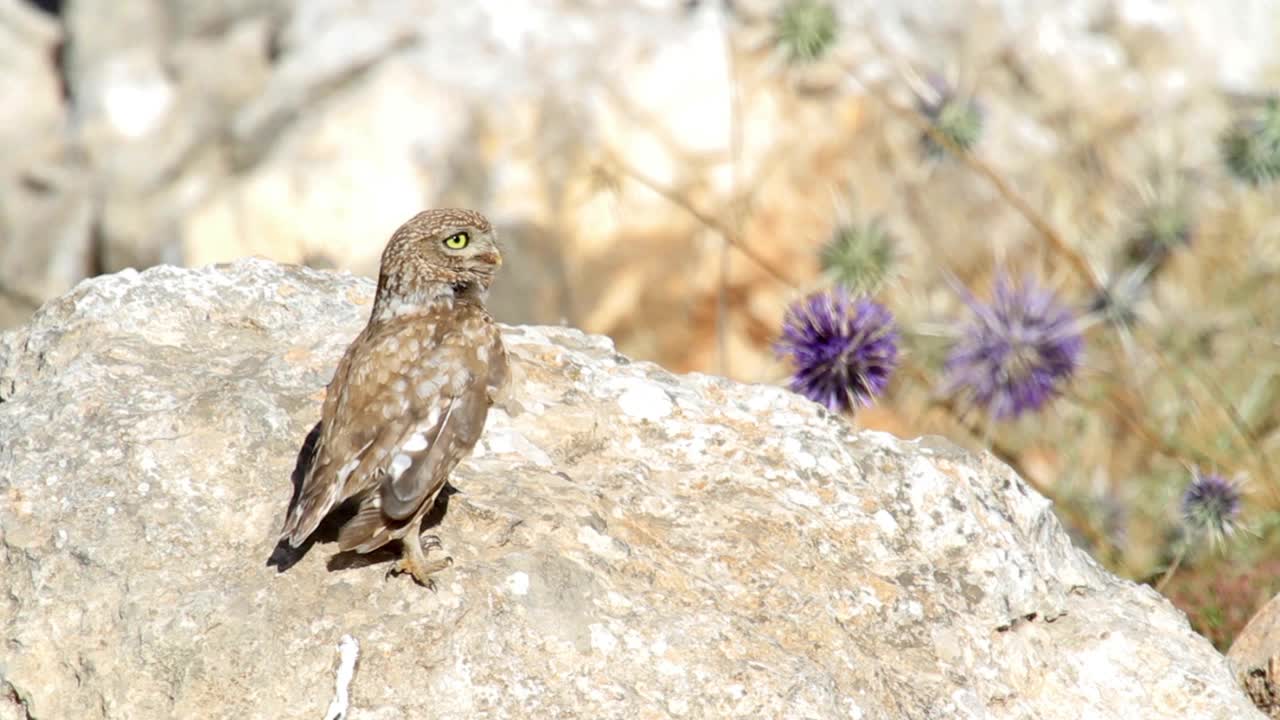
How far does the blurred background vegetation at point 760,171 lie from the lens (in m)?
8.48

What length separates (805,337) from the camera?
670cm

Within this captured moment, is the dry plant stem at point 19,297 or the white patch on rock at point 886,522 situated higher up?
the white patch on rock at point 886,522

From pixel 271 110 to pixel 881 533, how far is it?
214 inches

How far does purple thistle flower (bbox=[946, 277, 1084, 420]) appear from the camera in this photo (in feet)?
24.1

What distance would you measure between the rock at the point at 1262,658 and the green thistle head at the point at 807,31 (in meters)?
3.74

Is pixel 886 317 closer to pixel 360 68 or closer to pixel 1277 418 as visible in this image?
pixel 1277 418

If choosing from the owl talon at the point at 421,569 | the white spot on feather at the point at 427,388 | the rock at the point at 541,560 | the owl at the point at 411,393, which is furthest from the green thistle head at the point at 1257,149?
the owl talon at the point at 421,569

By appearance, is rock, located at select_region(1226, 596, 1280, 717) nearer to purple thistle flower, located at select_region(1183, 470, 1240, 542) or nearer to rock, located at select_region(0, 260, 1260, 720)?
rock, located at select_region(0, 260, 1260, 720)

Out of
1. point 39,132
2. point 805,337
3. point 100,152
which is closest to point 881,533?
point 805,337

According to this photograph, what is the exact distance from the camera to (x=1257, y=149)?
843 centimetres

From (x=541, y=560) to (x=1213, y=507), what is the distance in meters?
3.81

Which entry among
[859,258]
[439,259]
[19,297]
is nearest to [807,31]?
[859,258]

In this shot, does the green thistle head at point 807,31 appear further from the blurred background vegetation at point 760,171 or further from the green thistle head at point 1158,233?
the green thistle head at point 1158,233

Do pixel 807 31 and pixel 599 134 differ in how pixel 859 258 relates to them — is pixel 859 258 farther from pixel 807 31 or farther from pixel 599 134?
pixel 599 134
